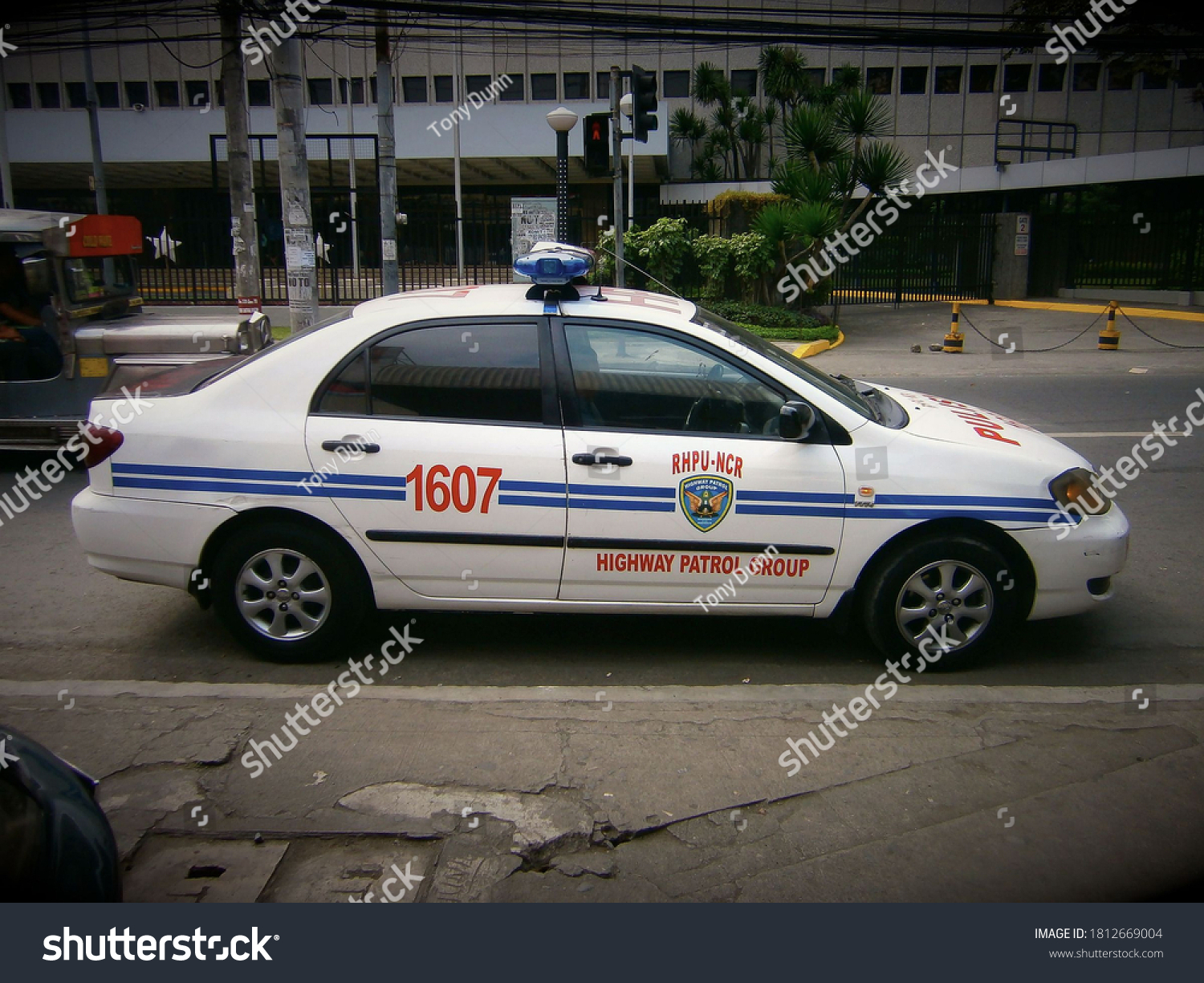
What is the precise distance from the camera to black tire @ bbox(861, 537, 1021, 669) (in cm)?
439

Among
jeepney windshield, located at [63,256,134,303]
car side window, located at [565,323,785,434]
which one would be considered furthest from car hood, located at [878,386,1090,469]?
jeepney windshield, located at [63,256,134,303]

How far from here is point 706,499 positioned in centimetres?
436

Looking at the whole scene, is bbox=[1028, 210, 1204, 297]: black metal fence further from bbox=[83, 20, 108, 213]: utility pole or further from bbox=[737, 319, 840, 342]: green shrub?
bbox=[83, 20, 108, 213]: utility pole

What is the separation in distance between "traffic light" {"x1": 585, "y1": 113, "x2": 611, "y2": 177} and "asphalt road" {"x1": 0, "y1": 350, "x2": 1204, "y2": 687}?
8.77 meters

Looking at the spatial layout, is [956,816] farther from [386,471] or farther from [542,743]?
[386,471]

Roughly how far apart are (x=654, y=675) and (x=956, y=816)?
152cm

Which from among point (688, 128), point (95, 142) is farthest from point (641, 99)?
point (688, 128)

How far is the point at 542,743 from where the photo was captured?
153 inches

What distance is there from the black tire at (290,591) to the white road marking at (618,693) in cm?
21

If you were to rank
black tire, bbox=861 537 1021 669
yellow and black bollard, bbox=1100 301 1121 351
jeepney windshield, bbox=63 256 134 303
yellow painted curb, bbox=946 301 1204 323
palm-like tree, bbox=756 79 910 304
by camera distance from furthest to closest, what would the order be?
yellow painted curb, bbox=946 301 1204 323 < palm-like tree, bbox=756 79 910 304 < yellow and black bollard, bbox=1100 301 1121 351 < jeepney windshield, bbox=63 256 134 303 < black tire, bbox=861 537 1021 669

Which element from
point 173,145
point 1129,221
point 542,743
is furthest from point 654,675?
point 173,145

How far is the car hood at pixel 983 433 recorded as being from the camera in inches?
178

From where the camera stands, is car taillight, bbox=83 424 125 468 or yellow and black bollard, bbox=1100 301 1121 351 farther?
yellow and black bollard, bbox=1100 301 1121 351

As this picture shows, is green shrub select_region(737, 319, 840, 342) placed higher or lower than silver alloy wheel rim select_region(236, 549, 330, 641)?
higher
